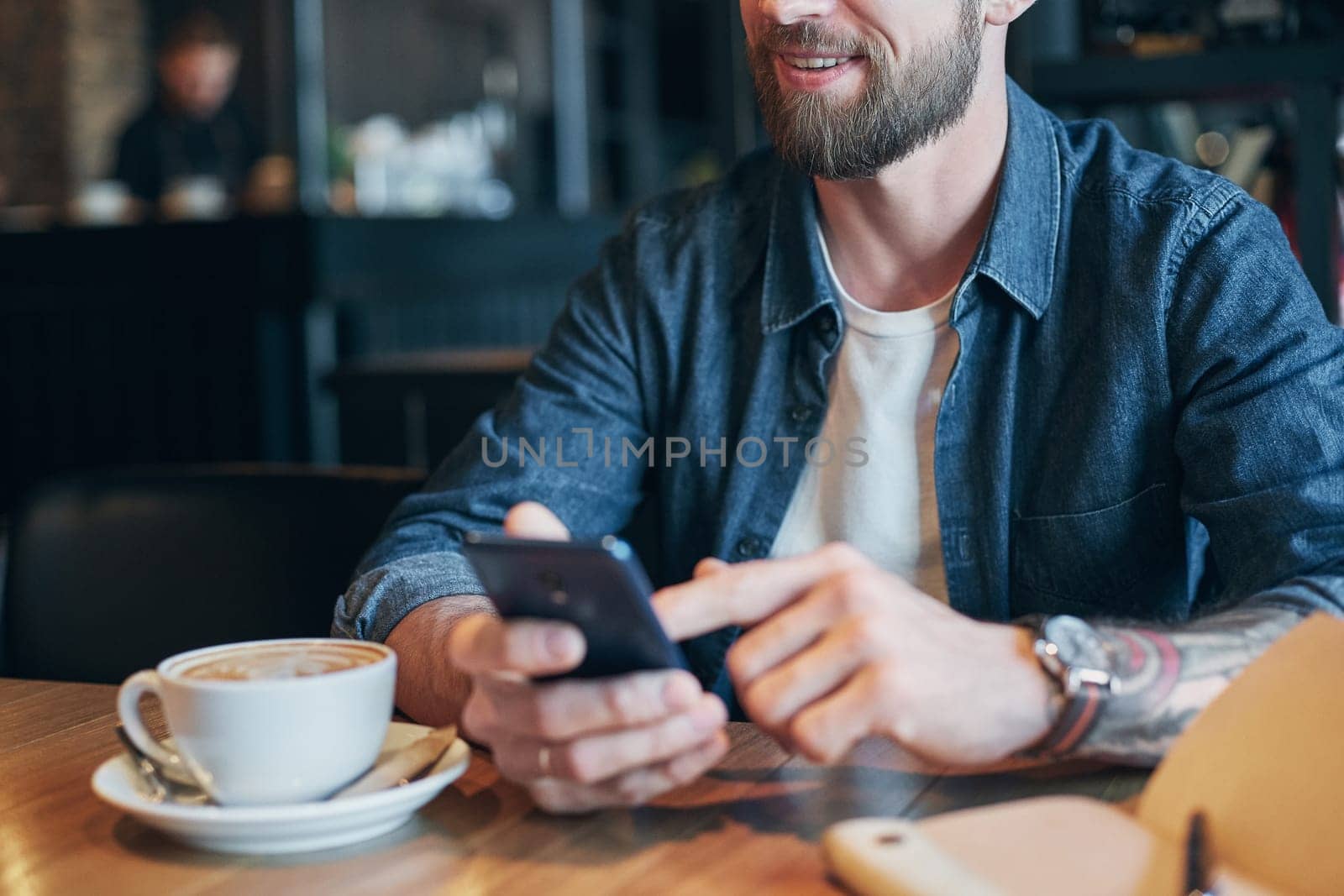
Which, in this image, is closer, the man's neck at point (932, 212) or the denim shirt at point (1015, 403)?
the denim shirt at point (1015, 403)

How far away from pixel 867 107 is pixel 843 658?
23.9 inches

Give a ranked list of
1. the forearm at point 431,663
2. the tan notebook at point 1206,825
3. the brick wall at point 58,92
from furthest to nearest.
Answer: the brick wall at point 58,92, the forearm at point 431,663, the tan notebook at point 1206,825

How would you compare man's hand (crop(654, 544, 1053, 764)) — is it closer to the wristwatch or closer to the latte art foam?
the wristwatch

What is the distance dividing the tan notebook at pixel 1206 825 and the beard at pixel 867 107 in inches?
23.8

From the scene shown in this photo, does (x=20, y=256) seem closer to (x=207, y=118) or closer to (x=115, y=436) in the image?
(x=115, y=436)

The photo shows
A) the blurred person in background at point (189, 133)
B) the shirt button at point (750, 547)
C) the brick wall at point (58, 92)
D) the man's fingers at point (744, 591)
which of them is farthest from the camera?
the brick wall at point (58, 92)

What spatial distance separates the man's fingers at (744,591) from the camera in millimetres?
702

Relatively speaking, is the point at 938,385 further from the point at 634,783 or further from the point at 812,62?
the point at 634,783

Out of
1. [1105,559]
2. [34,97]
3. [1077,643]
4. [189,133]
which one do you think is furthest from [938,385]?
[34,97]

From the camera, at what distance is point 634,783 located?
0.71 meters

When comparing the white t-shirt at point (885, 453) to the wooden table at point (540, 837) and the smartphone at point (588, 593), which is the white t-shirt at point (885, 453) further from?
the smartphone at point (588, 593)

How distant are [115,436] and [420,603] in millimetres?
2947

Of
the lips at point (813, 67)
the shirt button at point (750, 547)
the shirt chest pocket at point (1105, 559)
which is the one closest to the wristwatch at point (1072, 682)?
the shirt chest pocket at point (1105, 559)

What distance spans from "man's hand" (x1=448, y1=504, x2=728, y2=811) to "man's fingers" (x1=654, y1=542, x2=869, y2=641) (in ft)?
0.10
